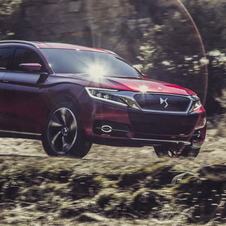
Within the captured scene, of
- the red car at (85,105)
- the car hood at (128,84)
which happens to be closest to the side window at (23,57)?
the red car at (85,105)

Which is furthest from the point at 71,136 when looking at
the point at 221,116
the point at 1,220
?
the point at 221,116

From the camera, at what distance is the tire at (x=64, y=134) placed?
7734 millimetres

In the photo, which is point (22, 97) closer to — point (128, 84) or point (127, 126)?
point (128, 84)

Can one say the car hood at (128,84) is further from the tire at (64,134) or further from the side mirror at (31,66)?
the side mirror at (31,66)

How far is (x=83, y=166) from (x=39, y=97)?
2.02 meters

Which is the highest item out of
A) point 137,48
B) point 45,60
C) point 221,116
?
point 45,60

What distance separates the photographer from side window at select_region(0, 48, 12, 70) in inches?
365

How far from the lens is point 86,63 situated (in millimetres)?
8812

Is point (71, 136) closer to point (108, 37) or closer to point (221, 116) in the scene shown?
point (221, 116)

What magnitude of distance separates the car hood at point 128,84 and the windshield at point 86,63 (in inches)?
17.2

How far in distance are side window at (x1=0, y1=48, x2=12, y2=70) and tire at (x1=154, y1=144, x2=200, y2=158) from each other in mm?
2484

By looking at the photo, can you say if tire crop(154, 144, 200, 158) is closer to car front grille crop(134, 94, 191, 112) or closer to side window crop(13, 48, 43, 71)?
car front grille crop(134, 94, 191, 112)

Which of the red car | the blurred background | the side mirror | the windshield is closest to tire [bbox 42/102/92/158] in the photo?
the red car

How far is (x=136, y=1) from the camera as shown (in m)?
15.5
